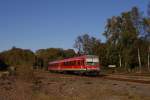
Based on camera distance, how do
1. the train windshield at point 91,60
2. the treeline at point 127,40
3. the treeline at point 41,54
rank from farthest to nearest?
the treeline at point 41,54 → the treeline at point 127,40 → the train windshield at point 91,60

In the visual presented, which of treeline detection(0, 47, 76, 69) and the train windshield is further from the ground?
treeline detection(0, 47, 76, 69)

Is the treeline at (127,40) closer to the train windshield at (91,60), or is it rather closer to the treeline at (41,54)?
the train windshield at (91,60)

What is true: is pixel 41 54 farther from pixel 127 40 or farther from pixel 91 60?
pixel 91 60

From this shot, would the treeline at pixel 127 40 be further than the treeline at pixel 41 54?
No

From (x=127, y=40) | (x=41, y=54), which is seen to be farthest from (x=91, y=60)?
(x=41, y=54)

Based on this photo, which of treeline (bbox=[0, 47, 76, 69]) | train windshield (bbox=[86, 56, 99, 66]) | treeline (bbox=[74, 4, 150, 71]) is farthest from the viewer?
treeline (bbox=[0, 47, 76, 69])

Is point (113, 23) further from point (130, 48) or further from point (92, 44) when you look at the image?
point (92, 44)

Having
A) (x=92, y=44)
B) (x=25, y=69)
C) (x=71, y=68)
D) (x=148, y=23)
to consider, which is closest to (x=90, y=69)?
(x=71, y=68)

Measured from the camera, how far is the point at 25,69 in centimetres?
3866

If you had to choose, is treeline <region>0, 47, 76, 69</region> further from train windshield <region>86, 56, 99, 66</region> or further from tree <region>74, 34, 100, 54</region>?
train windshield <region>86, 56, 99, 66</region>

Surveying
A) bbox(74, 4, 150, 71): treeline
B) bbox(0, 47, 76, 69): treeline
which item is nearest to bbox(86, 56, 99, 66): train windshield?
bbox(74, 4, 150, 71): treeline

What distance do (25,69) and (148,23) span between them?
3360 cm

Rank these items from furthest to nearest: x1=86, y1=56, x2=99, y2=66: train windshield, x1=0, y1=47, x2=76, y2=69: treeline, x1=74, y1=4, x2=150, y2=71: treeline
Result: x1=0, y1=47, x2=76, y2=69: treeline < x1=74, y1=4, x2=150, y2=71: treeline < x1=86, y1=56, x2=99, y2=66: train windshield

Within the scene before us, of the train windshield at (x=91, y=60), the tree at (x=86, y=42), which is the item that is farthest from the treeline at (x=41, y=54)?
the train windshield at (x=91, y=60)
